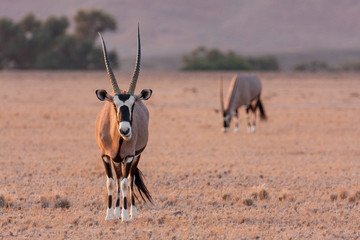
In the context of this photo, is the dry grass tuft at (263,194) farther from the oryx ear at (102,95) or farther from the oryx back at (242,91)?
the oryx back at (242,91)

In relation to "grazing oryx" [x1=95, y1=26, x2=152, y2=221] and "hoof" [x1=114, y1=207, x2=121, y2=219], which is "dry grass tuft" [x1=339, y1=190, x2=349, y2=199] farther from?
"hoof" [x1=114, y1=207, x2=121, y2=219]

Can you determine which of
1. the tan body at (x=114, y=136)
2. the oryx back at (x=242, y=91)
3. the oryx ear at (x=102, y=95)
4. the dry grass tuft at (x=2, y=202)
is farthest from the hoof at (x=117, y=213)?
the oryx back at (x=242, y=91)

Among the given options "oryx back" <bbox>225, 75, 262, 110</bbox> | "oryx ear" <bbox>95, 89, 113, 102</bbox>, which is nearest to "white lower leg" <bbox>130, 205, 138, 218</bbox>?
"oryx ear" <bbox>95, 89, 113, 102</bbox>

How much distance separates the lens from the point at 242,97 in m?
18.6

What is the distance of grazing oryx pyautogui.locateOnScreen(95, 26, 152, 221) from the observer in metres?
6.62

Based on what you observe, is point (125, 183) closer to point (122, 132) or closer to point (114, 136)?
point (114, 136)

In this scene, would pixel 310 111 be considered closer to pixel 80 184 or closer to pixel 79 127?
pixel 79 127

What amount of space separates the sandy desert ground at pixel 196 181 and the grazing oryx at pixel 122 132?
20.0 inches

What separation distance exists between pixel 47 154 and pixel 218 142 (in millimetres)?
4659

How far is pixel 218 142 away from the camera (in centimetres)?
1533

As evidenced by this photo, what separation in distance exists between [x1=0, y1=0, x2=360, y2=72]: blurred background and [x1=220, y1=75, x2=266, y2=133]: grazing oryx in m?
51.5

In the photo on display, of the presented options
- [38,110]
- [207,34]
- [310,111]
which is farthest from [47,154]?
[207,34]

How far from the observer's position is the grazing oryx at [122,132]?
6617 millimetres

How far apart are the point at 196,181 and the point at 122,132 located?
3.83m
